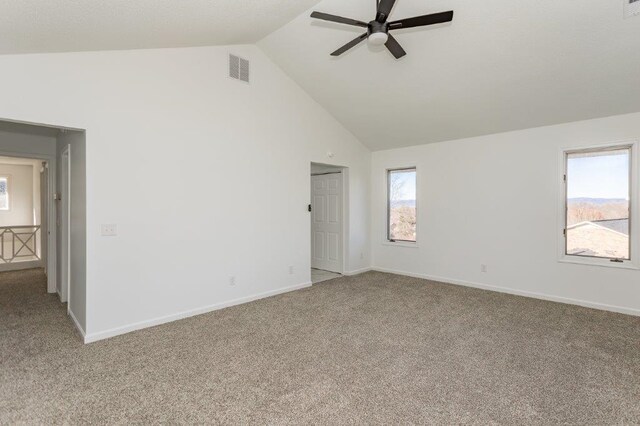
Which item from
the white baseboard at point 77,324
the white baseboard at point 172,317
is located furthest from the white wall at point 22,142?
the white baseboard at point 172,317

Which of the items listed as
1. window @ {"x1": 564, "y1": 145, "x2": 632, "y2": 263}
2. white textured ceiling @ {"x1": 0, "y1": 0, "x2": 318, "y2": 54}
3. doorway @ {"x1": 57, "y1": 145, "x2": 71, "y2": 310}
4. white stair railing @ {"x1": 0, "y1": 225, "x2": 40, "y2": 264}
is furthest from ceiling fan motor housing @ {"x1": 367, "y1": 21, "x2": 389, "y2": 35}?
white stair railing @ {"x1": 0, "y1": 225, "x2": 40, "y2": 264}

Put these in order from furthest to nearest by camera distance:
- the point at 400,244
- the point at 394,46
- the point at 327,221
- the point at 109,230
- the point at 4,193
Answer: the point at 4,193 → the point at 327,221 → the point at 400,244 → the point at 109,230 → the point at 394,46

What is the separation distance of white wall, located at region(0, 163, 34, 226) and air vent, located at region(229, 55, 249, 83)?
7472 millimetres

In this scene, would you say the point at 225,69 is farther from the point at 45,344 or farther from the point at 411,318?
the point at 411,318

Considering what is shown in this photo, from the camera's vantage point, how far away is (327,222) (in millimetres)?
6262

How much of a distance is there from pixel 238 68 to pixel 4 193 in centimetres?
839

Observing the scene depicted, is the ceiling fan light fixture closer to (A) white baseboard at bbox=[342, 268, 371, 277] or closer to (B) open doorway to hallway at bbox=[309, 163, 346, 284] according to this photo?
(B) open doorway to hallway at bbox=[309, 163, 346, 284]

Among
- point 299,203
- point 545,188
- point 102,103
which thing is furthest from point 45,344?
point 545,188

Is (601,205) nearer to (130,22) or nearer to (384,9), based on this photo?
(384,9)

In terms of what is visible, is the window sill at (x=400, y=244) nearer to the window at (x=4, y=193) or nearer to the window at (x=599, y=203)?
the window at (x=599, y=203)

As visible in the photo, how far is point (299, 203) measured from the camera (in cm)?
500

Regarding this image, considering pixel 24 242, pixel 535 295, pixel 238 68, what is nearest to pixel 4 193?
pixel 24 242

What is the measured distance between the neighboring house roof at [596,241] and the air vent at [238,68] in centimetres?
491

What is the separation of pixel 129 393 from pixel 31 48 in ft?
9.34
